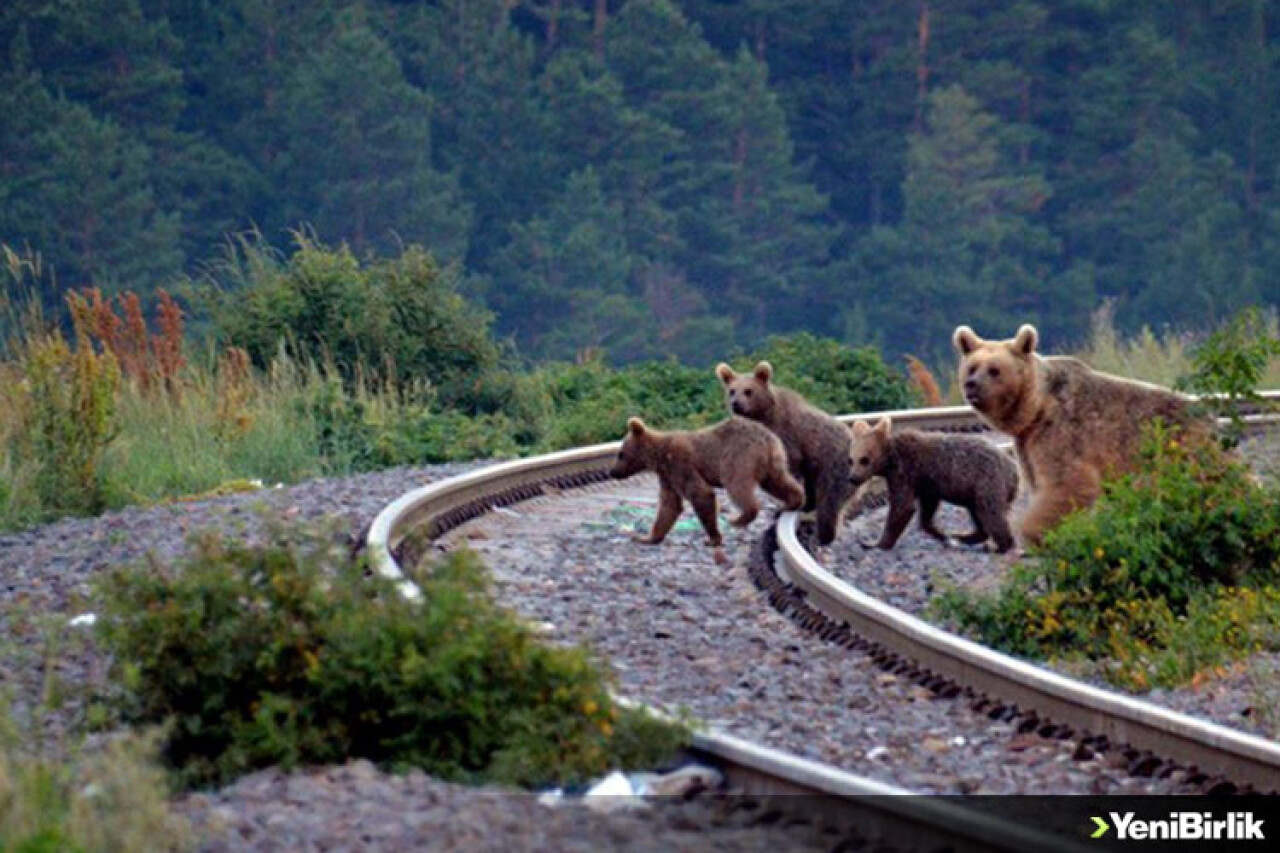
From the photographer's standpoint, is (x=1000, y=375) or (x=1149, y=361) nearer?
(x=1000, y=375)

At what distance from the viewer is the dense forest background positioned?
49.4 m

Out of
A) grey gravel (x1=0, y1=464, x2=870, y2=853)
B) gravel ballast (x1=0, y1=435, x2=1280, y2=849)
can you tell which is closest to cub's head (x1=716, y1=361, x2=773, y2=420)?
gravel ballast (x1=0, y1=435, x2=1280, y2=849)

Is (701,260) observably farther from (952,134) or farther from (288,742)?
(288,742)

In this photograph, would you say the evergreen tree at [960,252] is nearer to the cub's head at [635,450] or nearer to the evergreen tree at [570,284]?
the evergreen tree at [570,284]

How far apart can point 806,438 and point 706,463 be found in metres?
0.83

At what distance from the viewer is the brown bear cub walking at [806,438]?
44.6 ft

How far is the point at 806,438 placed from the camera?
45.0 feet

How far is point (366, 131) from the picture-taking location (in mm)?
50188

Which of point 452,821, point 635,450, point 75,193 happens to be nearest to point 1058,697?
point 452,821

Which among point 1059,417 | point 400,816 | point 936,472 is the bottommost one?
point 936,472

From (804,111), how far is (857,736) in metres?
54.7

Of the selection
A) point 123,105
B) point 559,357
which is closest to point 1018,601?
point 559,357

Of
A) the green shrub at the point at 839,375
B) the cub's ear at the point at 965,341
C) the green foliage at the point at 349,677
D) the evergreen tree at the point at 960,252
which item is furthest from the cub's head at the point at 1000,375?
the evergreen tree at the point at 960,252

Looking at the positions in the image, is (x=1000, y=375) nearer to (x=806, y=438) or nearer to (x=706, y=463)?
(x=806, y=438)
